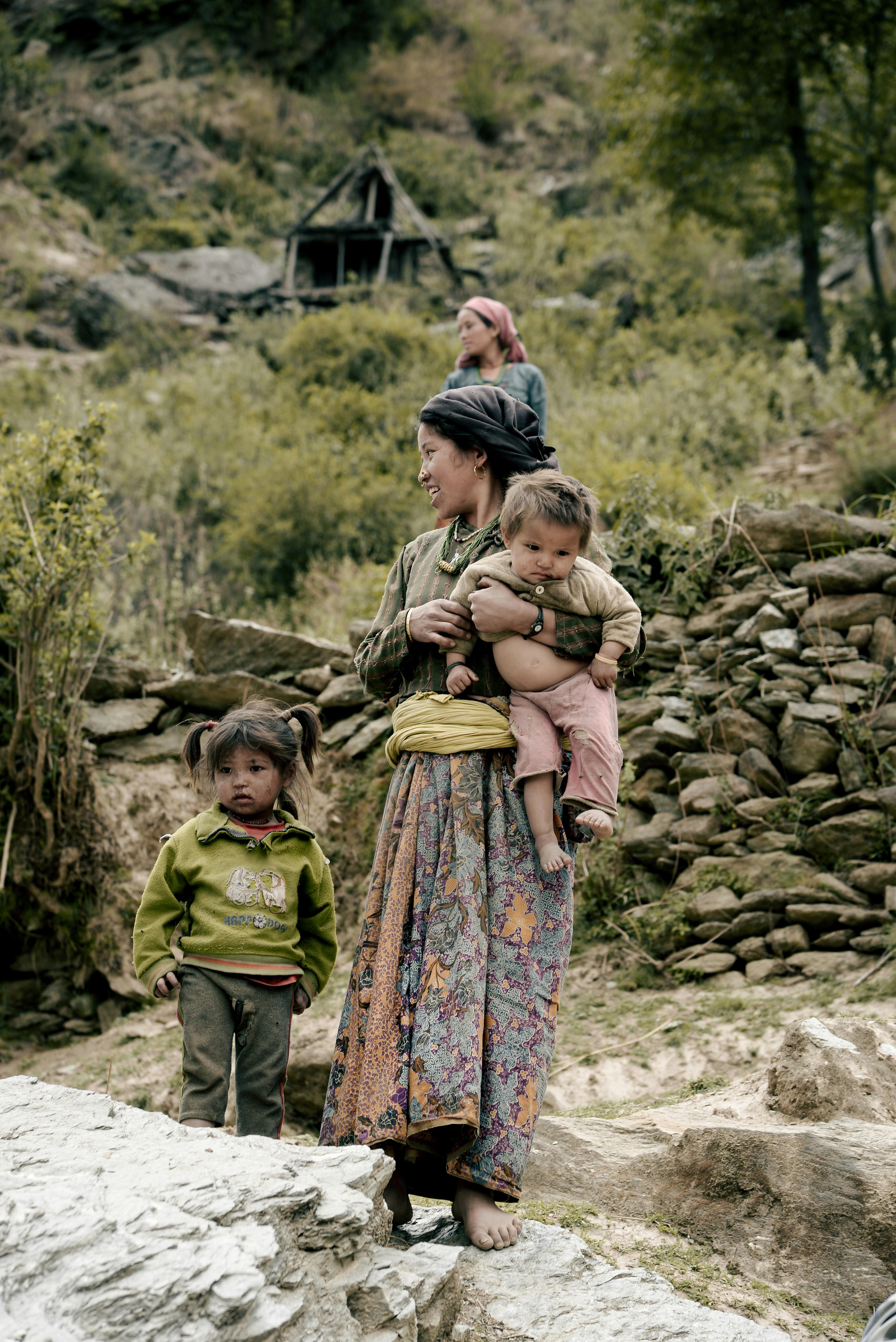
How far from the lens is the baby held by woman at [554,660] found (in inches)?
87.7

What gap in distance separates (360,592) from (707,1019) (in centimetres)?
450

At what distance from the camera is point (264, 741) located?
257cm

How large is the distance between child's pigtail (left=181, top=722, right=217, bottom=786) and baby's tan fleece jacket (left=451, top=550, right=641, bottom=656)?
2.54ft

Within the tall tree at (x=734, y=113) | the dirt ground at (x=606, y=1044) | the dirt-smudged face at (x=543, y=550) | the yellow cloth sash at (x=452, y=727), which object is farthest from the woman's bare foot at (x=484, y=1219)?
the tall tree at (x=734, y=113)

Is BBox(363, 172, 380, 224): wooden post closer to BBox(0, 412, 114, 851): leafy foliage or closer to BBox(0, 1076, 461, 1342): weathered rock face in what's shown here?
BBox(0, 412, 114, 851): leafy foliage

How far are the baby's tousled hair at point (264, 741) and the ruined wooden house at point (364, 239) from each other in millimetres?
21543

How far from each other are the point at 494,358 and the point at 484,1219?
4.19 metres

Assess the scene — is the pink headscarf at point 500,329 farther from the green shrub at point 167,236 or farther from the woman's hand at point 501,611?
the green shrub at point 167,236

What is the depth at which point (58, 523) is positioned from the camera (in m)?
5.58

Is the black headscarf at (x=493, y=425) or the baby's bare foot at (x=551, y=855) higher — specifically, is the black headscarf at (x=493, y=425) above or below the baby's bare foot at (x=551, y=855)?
above

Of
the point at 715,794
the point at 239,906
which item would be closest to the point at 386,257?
the point at 715,794

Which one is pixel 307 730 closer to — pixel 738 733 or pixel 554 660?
pixel 554 660

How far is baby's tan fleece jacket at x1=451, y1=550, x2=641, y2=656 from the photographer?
231 centimetres

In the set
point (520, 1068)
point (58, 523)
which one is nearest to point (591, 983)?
point (520, 1068)
